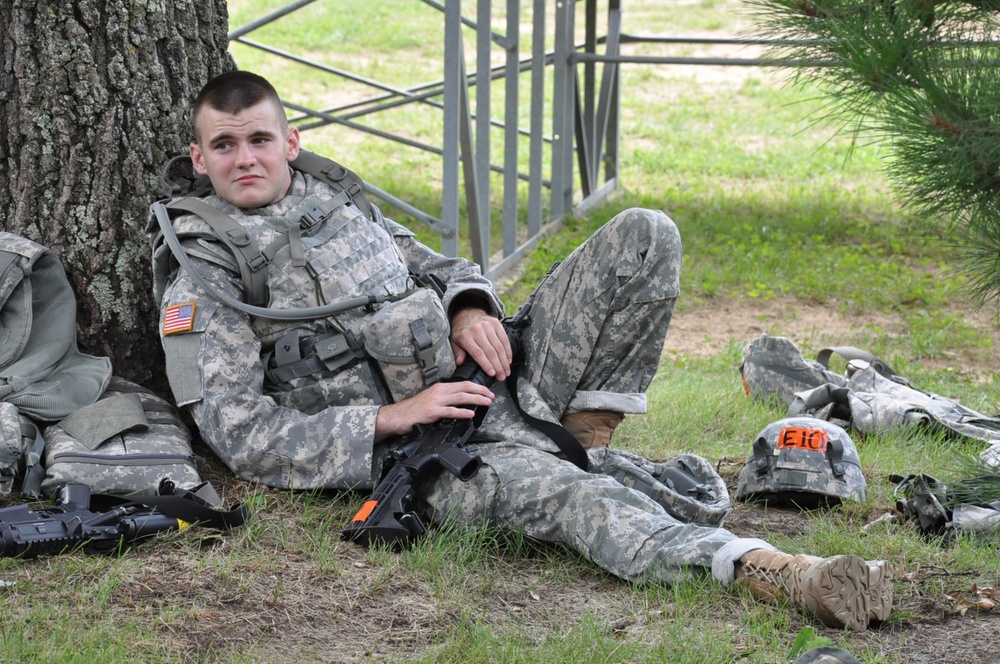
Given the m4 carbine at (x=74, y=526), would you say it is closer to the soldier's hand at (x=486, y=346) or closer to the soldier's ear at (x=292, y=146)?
the soldier's hand at (x=486, y=346)

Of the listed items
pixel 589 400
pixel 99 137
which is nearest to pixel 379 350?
pixel 589 400

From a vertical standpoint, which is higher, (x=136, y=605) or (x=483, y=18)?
(x=483, y=18)

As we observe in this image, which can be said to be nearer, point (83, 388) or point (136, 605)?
point (136, 605)

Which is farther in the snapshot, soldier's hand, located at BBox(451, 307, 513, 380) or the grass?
soldier's hand, located at BBox(451, 307, 513, 380)

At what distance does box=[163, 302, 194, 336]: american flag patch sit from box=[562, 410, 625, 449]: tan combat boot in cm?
104

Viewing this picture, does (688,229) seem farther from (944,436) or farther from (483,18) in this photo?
(944,436)

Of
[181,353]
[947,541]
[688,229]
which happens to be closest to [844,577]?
[947,541]

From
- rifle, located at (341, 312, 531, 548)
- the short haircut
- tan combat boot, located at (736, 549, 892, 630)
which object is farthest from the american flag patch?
tan combat boot, located at (736, 549, 892, 630)

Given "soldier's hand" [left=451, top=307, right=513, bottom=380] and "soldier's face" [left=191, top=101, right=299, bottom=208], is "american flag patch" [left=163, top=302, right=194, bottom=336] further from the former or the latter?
"soldier's hand" [left=451, top=307, right=513, bottom=380]

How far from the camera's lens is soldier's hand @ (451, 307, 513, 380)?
311 centimetres

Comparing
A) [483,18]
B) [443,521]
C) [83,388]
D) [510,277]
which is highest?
[483,18]

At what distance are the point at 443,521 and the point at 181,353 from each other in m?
0.78

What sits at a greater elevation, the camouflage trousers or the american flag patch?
the american flag patch

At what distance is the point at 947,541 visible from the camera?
9.81 ft
